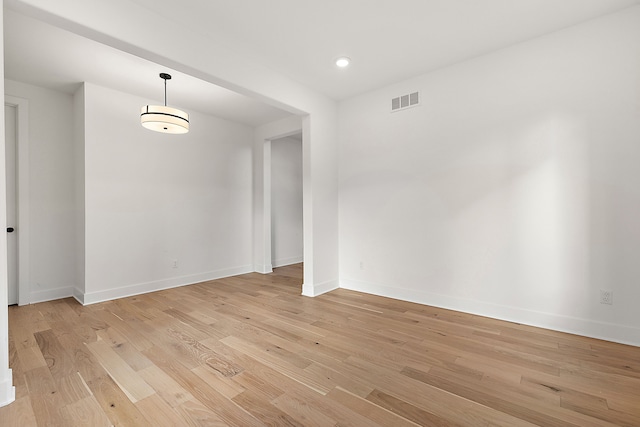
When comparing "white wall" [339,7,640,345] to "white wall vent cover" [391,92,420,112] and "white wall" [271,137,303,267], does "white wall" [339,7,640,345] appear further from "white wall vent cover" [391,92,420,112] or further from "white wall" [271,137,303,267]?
"white wall" [271,137,303,267]

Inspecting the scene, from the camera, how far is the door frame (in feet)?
11.6

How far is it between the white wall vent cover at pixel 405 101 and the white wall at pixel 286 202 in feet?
9.89

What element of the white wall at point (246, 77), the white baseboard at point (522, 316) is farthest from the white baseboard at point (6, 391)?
the white baseboard at point (522, 316)

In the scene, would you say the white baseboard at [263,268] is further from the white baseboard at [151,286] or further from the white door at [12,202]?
the white door at [12,202]

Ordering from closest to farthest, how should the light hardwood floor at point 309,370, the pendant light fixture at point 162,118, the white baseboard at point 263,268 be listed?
the light hardwood floor at point 309,370
the pendant light fixture at point 162,118
the white baseboard at point 263,268

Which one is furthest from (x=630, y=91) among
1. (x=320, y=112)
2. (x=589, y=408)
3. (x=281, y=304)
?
(x=281, y=304)

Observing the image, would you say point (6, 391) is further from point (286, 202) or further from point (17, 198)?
point (286, 202)

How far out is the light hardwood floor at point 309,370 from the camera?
5.33 feet

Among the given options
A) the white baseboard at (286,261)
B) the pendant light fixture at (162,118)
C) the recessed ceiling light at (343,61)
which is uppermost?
the recessed ceiling light at (343,61)

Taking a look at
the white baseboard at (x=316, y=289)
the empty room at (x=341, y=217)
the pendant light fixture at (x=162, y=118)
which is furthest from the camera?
the white baseboard at (x=316, y=289)

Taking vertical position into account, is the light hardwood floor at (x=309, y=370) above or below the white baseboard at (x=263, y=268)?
below

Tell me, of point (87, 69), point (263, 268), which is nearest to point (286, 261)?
point (263, 268)

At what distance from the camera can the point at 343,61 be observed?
3199mm

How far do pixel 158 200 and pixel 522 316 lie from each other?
4683 mm
